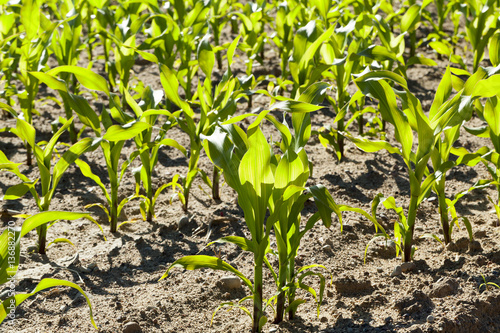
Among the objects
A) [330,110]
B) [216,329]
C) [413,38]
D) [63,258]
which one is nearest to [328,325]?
[216,329]

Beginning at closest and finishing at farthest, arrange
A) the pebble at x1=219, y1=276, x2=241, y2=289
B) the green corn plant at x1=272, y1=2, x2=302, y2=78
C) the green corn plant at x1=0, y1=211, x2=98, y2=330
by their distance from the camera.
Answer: the green corn plant at x1=0, y1=211, x2=98, y2=330 → the pebble at x1=219, y1=276, x2=241, y2=289 → the green corn plant at x1=272, y1=2, x2=302, y2=78

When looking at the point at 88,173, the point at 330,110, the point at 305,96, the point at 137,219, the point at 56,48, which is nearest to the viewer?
the point at 305,96

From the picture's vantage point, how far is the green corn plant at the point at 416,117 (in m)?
2.15

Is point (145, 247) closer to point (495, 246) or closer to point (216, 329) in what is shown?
point (216, 329)

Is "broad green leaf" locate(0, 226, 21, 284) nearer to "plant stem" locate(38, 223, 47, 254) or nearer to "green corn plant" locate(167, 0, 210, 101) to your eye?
"plant stem" locate(38, 223, 47, 254)

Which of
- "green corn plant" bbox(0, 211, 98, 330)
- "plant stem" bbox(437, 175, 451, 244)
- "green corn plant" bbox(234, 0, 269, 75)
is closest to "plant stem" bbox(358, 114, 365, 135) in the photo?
"green corn plant" bbox(234, 0, 269, 75)

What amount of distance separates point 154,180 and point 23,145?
3.75ft

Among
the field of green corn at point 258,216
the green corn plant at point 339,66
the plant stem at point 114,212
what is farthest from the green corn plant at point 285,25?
the plant stem at point 114,212

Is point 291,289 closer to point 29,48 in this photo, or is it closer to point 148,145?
point 148,145

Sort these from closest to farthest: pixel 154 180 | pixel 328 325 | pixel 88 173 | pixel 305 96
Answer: pixel 328 325 < pixel 305 96 < pixel 88 173 < pixel 154 180

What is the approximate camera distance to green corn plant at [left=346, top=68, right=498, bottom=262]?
7.06 feet

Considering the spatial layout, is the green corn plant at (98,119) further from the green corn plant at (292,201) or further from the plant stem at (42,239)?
A: the green corn plant at (292,201)

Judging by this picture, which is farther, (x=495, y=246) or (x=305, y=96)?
(x=495, y=246)

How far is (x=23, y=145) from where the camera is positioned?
151 inches
